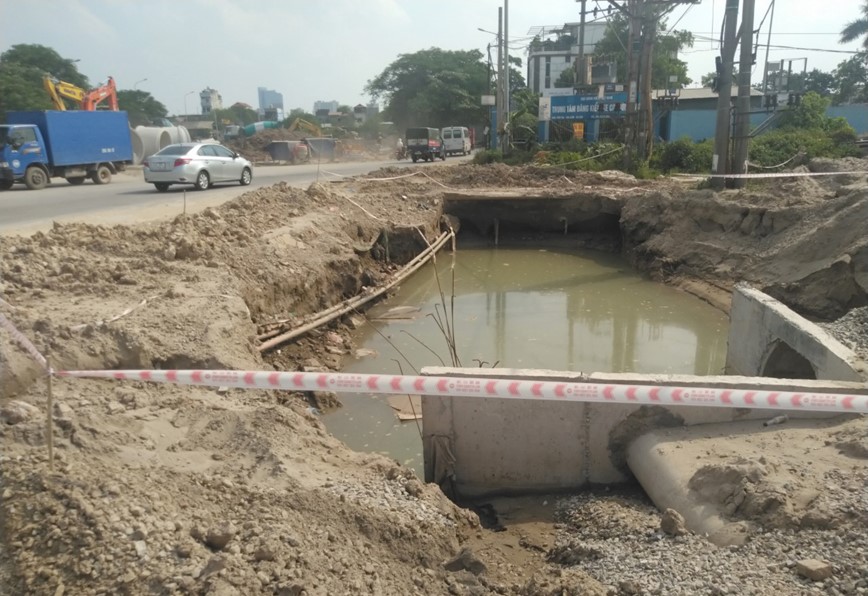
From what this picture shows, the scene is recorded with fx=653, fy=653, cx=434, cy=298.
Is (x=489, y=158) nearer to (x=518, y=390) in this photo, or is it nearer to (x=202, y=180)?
(x=202, y=180)

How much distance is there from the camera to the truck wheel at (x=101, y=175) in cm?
2203

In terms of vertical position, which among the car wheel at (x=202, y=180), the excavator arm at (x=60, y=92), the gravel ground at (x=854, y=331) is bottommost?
the gravel ground at (x=854, y=331)

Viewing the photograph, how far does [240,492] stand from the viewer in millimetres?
3818

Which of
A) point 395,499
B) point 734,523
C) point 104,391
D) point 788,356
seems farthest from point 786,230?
point 104,391

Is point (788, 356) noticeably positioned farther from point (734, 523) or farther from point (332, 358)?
point (332, 358)

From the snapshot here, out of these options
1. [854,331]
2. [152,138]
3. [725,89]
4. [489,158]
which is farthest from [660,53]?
[854,331]

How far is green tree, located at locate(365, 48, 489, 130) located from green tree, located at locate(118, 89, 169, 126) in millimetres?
20032

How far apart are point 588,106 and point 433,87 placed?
99.5 feet

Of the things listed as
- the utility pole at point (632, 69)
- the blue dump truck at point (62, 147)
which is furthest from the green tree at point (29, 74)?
the utility pole at point (632, 69)

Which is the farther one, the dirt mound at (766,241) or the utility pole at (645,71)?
the utility pole at (645,71)

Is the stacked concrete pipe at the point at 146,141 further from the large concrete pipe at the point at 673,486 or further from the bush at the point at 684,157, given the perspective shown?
the large concrete pipe at the point at 673,486

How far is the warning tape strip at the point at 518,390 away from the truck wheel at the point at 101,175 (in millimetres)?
20622

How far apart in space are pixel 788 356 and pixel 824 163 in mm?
10357

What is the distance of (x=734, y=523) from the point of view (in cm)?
398
